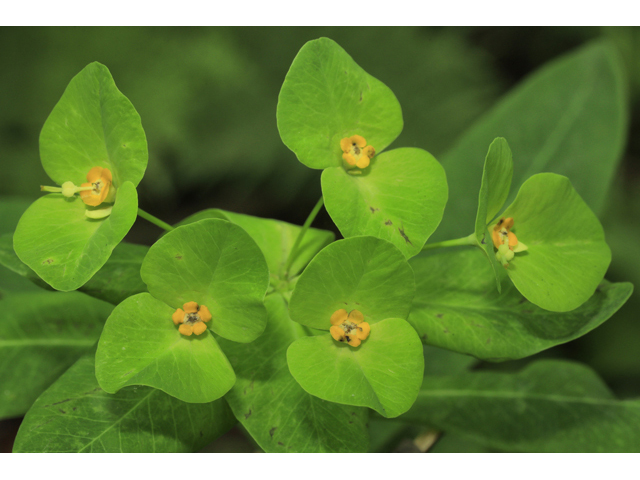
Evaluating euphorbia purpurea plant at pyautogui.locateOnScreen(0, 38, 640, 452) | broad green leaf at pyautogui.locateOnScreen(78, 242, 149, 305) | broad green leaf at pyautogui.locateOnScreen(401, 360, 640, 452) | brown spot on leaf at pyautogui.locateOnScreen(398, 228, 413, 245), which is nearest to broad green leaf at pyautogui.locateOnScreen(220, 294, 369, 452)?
euphorbia purpurea plant at pyautogui.locateOnScreen(0, 38, 640, 452)

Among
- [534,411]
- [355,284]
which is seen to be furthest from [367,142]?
[534,411]

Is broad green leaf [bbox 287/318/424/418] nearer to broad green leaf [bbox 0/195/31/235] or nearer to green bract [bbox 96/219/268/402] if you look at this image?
green bract [bbox 96/219/268/402]

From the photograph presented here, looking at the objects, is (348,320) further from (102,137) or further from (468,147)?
(468,147)

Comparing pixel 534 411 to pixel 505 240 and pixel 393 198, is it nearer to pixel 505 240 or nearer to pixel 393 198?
pixel 505 240

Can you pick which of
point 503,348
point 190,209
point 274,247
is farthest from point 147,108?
point 503,348

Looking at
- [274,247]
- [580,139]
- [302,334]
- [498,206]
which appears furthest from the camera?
[580,139]
